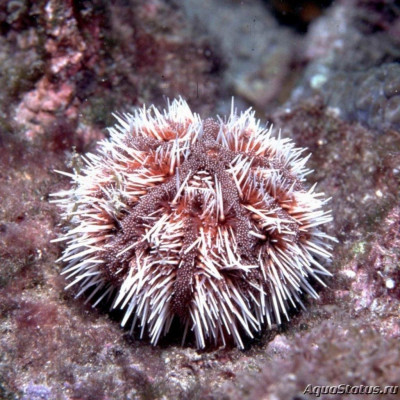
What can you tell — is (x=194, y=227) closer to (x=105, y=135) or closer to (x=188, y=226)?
(x=188, y=226)

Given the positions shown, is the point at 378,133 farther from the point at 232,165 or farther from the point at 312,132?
the point at 232,165

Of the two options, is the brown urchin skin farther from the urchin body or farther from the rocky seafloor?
the rocky seafloor

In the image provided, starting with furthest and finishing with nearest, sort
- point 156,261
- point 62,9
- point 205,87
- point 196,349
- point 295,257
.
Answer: point 205,87 < point 62,9 < point 196,349 < point 295,257 < point 156,261

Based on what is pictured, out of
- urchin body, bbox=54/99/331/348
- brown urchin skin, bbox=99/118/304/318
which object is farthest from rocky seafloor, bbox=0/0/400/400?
brown urchin skin, bbox=99/118/304/318

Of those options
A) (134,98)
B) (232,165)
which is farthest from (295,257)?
(134,98)

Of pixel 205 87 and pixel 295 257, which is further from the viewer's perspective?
pixel 205 87
